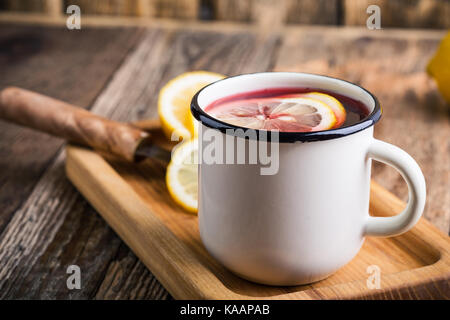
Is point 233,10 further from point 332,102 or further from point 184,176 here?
point 332,102

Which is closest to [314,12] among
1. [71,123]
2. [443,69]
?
[443,69]

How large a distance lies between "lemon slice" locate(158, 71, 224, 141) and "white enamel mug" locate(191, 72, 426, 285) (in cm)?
27

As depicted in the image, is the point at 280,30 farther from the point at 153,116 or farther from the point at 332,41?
the point at 153,116

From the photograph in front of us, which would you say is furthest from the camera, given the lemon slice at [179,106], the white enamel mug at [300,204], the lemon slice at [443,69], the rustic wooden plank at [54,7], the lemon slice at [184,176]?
the rustic wooden plank at [54,7]

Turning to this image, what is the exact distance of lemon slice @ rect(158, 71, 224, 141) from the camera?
88 cm

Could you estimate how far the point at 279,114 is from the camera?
1.97 feet

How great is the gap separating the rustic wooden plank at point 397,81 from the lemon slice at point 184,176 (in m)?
0.27

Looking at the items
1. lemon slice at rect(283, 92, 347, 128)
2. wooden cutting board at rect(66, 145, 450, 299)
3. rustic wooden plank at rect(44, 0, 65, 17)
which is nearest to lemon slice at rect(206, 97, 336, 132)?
lemon slice at rect(283, 92, 347, 128)

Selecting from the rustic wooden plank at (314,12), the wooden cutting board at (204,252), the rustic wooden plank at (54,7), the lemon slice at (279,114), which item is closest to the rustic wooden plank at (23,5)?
the rustic wooden plank at (54,7)

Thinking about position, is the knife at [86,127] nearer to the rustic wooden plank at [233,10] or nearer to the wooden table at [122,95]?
the wooden table at [122,95]

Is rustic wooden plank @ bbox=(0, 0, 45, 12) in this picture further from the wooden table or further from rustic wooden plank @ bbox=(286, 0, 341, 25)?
rustic wooden plank @ bbox=(286, 0, 341, 25)

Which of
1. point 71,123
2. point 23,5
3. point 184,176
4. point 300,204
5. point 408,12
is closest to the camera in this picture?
point 300,204

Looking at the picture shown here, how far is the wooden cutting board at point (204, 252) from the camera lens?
0.56 m

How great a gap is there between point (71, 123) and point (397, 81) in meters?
0.66
